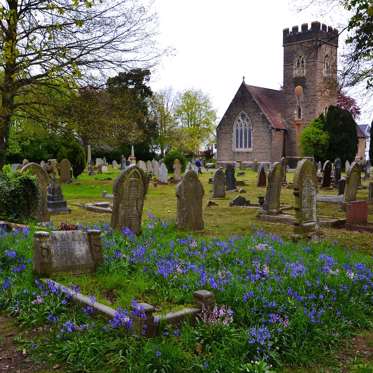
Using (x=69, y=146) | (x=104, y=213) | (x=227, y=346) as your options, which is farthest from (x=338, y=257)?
(x=69, y=146)

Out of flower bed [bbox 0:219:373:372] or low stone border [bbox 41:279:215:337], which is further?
low stone border [bbox 41:279:215:337]

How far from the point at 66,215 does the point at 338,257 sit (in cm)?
926

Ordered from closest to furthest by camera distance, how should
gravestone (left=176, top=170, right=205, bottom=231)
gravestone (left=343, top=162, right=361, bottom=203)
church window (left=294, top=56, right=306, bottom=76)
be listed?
gravestone (left=176, top=170, right=205, bottom=231) < gravestone (left=343, top=162, right=361, bottom=203) < church window (left=294, top=56, right=306, bottom=76)

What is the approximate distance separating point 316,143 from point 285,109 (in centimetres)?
1402

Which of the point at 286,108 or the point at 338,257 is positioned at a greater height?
the point at 286,108

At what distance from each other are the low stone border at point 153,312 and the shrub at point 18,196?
560cm

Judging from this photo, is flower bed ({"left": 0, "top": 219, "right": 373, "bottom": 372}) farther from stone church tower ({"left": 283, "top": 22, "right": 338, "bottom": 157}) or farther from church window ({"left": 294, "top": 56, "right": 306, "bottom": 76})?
church window ({"left": 294, "top": 56, "right": 306, "bottom": 76})

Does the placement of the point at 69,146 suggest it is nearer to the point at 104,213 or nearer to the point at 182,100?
the point at 104,213

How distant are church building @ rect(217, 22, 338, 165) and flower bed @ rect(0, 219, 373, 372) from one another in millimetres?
42484

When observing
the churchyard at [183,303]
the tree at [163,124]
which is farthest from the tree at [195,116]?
the churchyard at [183,303]

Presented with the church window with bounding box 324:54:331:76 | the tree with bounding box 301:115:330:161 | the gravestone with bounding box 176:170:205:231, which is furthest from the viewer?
the tree with bounding box 301:115:330:161

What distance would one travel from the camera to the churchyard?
4.07 metres

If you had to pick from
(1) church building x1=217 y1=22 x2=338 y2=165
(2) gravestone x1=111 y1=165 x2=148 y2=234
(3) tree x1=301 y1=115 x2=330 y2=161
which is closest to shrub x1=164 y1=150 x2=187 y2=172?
(3) tree x1=301 y1=115 x2=330 y2=161

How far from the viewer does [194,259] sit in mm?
6383
